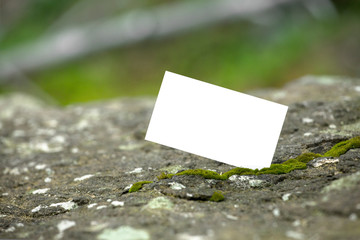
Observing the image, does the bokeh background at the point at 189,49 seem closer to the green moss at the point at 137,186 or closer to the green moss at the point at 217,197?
the green moss at the point at 137,186

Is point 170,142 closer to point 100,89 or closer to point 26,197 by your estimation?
point 26,197

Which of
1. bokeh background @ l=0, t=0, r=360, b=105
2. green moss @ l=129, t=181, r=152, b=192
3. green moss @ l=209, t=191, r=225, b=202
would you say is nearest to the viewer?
green moss @ l=209, t=191, r=225, b=202

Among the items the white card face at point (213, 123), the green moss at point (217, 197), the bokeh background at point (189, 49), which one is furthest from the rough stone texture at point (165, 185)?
the bokeh background at point (189, 49)

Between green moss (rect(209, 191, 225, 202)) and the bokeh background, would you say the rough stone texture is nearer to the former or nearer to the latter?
green moss (rect(209, 191, 225, 202))

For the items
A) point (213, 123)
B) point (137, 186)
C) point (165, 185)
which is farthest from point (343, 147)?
point (137, 186)

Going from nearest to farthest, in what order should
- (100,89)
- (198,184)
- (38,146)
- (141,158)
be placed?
(198,184), (141,158), (38,146), (100,89)

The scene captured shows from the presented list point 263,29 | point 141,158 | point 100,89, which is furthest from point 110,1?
point 141,158

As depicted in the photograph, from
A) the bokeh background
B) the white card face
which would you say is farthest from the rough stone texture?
the bokeh background
